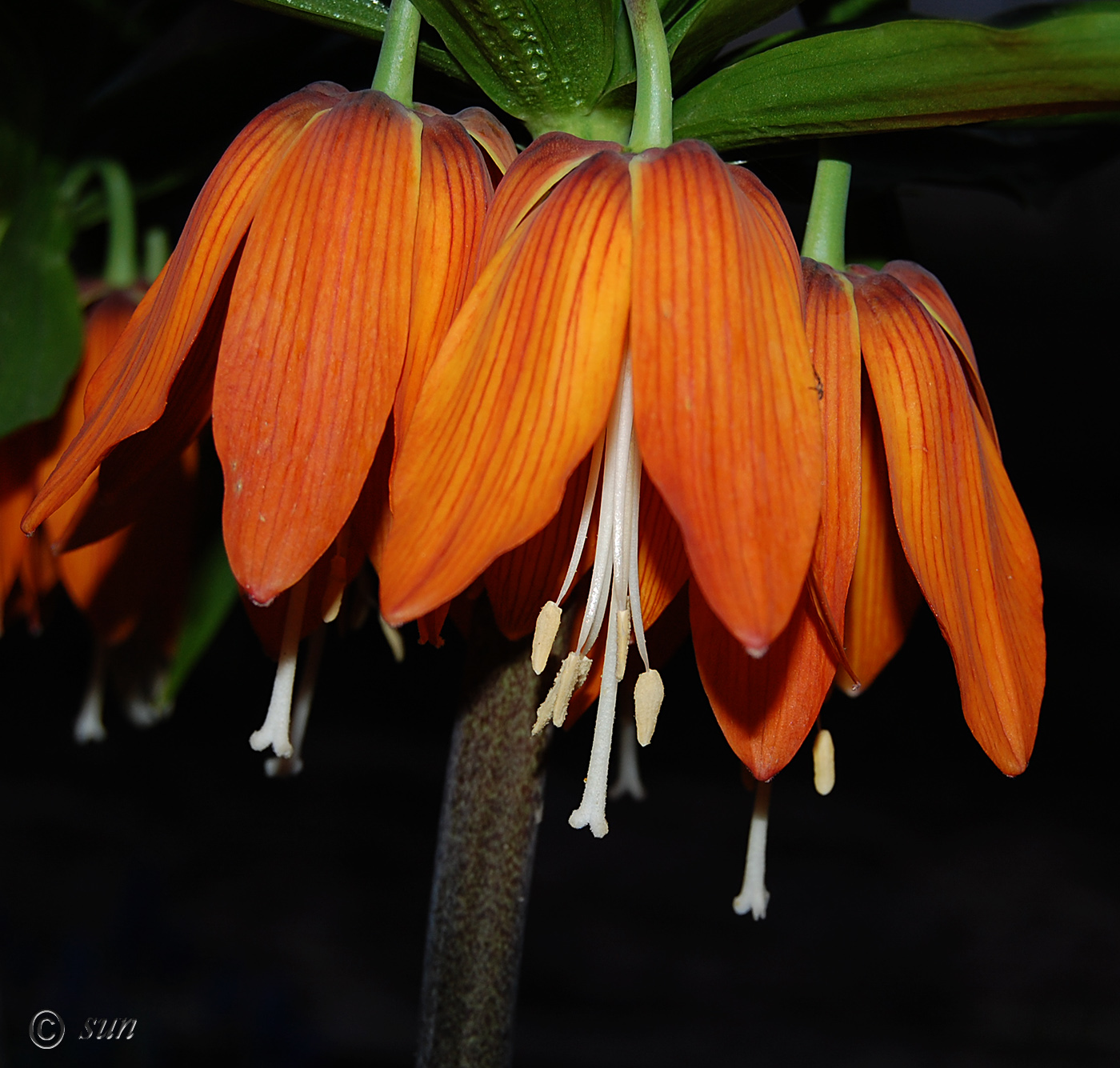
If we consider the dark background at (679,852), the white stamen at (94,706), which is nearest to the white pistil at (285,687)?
the white stamen at (94,706)

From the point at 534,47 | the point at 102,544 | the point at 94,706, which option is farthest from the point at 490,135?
the point at 94,706

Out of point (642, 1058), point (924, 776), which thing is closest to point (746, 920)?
point (642, 1058)

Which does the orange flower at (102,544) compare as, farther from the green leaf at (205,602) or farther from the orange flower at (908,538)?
the orange flower at (908,538)

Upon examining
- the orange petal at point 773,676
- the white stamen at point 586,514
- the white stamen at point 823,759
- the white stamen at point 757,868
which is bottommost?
the white stamen at point 757,868

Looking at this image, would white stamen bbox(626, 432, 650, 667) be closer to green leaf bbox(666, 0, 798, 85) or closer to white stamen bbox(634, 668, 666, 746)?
white stamen bbox(634, 668, 666, 746)

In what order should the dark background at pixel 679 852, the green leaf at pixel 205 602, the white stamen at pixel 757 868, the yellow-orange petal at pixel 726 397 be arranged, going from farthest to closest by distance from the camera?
the dark background at pixel 679 852, the green leaf at pixel 205 602, the white stamen at pixel 757 868, the yellow-orange petal at pixel 726 397

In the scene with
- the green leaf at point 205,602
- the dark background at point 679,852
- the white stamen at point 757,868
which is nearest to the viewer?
the white stamen at point 757,868
